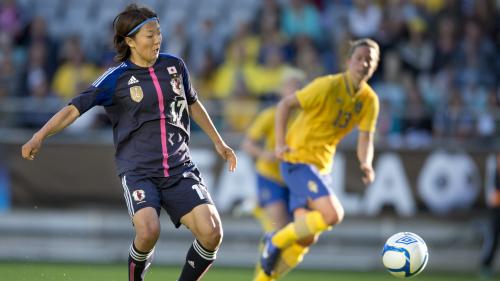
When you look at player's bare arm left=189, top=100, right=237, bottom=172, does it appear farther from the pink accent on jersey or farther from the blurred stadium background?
the blurred stadium background

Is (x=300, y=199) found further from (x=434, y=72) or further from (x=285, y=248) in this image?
(x=434, y=72)

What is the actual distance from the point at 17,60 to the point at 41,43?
0.55m

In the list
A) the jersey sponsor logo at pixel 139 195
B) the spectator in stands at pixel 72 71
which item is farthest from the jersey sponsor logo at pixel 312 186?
the spectator in stands at pixel 72 71

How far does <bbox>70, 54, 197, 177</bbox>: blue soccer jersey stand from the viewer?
7965mm

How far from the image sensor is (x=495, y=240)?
14.5m

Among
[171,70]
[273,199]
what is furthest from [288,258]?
[171,70]

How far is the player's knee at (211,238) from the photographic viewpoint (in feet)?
25.9

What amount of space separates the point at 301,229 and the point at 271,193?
2.27 m

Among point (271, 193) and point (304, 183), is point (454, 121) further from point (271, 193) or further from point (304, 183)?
point (304, 183)

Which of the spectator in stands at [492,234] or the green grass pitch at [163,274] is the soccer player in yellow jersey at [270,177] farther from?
the spectator in stands at [492,234]

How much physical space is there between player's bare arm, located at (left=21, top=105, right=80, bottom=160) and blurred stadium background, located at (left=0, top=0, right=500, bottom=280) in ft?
23.2

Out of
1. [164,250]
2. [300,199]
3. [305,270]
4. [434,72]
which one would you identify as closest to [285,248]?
[300,199]

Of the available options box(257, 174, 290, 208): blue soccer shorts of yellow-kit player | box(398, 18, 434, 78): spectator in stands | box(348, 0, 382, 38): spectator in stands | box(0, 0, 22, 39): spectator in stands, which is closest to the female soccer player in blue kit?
box(257, 174, 290, 208): blue soccer shorts of yellow-kit player

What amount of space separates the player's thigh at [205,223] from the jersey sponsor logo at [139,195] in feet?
1.21
